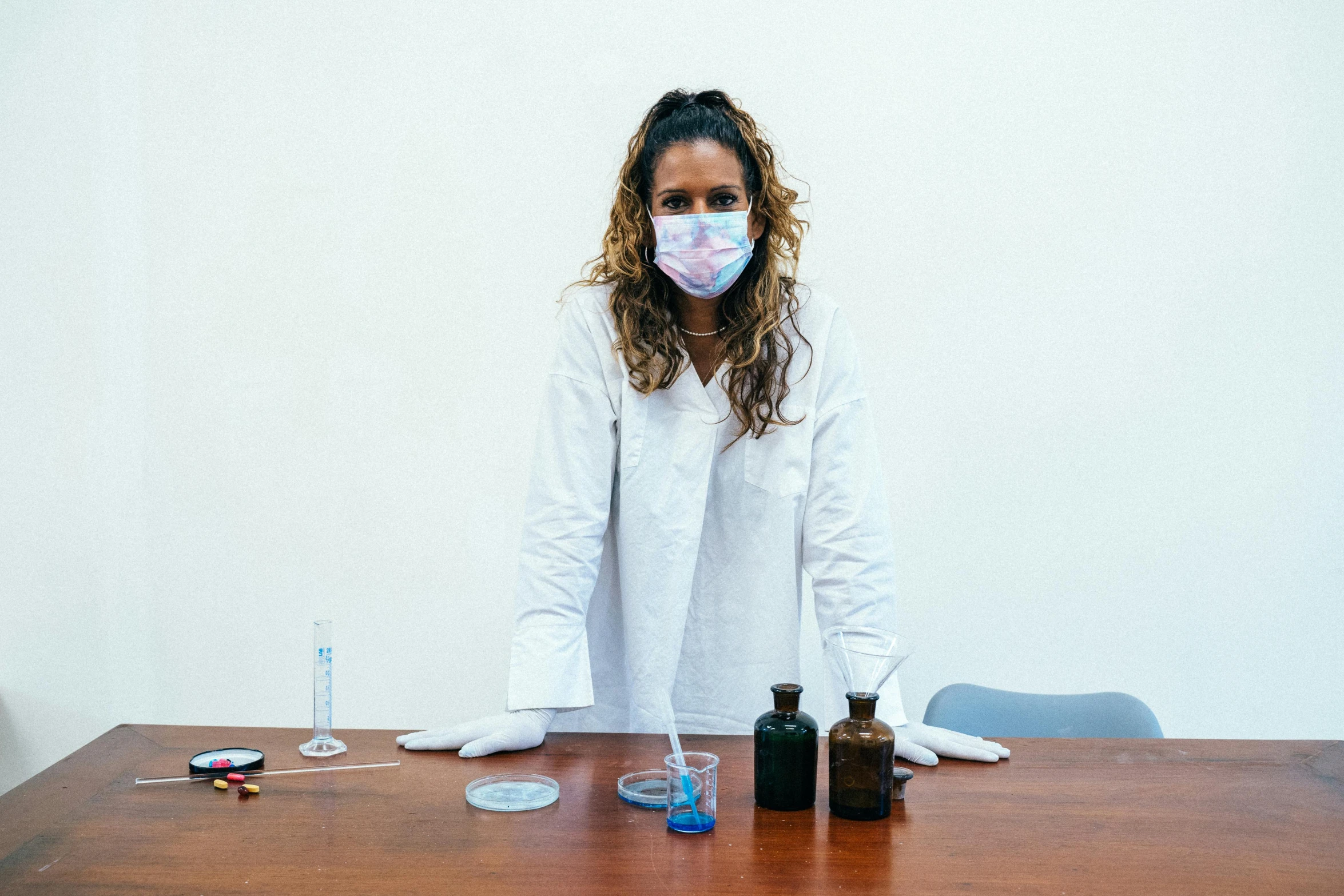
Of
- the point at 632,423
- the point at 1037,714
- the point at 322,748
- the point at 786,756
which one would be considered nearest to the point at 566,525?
the point at 632,423

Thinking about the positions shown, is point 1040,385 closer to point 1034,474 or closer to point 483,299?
Answer: point 1034,474

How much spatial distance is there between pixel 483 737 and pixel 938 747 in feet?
2.05

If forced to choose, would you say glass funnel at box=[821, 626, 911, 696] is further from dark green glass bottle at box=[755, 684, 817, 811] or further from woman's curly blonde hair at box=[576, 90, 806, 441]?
woman's curly blonde hair at box=[576, 90, 806, 441]

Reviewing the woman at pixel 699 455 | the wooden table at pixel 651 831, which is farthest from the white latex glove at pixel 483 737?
the woman at pixel 699 455

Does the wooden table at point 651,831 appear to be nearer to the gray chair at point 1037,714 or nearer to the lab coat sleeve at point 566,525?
the lab coat sleeve at point 566,525

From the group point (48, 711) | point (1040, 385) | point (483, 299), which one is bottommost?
point (48, 711)

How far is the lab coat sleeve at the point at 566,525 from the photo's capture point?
1595mm

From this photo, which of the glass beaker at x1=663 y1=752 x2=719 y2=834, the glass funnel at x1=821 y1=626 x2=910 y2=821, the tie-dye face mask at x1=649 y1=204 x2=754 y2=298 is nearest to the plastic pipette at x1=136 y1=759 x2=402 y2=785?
the glass beaker at x1=663 y1=752 x2=719 y2=834

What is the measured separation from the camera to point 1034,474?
2582mm

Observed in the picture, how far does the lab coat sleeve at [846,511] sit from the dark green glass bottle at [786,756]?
0.48 metres

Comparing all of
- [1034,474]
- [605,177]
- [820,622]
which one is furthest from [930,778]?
[605,177]

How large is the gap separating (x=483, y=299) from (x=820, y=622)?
1256 millimetres

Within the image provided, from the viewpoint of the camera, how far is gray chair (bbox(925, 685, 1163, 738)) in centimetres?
198

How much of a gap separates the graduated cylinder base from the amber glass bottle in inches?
27.2
